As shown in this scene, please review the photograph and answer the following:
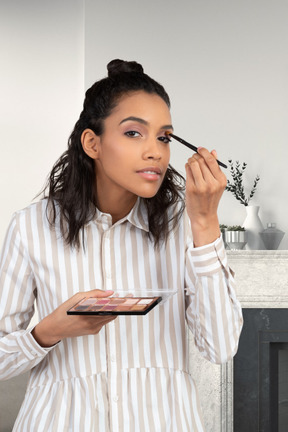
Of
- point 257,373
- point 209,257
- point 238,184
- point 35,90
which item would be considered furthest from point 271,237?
point 209,257

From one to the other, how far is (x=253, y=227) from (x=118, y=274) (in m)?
1.66

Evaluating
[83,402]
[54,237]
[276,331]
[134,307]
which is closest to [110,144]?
[54,237]

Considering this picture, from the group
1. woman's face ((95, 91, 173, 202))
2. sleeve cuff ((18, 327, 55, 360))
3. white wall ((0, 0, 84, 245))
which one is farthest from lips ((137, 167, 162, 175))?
white wall ((0, 0, 84, 245))

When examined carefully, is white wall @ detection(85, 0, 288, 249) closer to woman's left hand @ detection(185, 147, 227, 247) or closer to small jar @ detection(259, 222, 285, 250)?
small jar @ detection(259, 222, 285, 250)

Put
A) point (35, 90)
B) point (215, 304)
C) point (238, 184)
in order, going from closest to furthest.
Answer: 1. point (215, 304)
2. point (238, 184)
3. point (35, 90)

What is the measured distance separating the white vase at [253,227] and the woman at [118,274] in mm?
1545

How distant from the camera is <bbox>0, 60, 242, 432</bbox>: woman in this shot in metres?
1.01

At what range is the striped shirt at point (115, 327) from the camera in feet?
3.38

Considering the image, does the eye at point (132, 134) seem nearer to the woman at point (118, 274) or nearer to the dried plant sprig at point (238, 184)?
the woman at point (118, 274)

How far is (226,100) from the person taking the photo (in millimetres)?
2875

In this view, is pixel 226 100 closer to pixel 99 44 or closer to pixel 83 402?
pixel 99 44

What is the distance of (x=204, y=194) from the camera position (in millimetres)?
973

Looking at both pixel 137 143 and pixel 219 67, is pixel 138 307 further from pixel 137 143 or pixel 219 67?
pixel 219 67

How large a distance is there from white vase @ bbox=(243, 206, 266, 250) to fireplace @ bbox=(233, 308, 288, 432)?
0.29m
